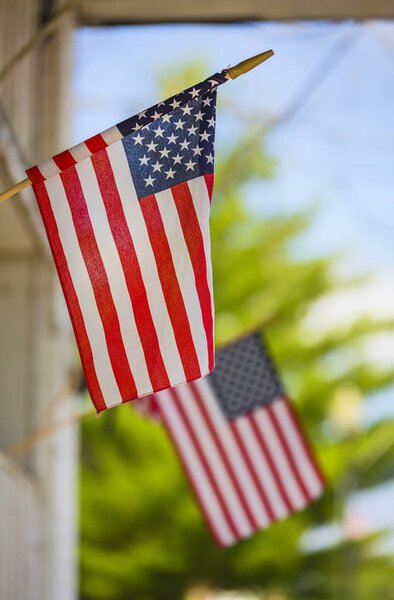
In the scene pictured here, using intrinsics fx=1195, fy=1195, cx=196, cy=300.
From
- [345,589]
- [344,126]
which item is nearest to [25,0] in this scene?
[345,589]

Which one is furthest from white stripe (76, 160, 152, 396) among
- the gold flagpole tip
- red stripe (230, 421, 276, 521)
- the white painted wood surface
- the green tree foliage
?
the green tree foliage

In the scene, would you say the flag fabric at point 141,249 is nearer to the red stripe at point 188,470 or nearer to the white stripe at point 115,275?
the white stripe at point 115,275

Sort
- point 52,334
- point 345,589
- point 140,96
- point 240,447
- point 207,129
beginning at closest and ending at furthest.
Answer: point 207,129 < point 240,447 < point 52,334 < point 345,589 < point 140,96

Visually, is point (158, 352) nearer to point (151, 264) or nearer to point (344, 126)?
point (151, 264)

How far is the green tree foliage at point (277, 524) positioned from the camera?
19906mm

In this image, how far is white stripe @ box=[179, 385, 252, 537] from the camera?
24.6ft

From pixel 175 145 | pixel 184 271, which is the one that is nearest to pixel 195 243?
pixel 184 271

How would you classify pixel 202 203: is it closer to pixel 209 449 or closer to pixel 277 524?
pixel 209 449

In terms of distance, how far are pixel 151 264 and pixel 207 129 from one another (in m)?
0.51

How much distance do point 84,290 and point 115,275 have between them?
0.13 m

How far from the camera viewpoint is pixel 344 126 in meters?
23.6

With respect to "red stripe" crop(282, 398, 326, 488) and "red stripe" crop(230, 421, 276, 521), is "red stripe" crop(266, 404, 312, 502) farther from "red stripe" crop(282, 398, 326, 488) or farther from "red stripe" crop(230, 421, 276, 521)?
"red stripe" crop(230, 421, 276, 521)

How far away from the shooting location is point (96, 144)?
410 centimetres

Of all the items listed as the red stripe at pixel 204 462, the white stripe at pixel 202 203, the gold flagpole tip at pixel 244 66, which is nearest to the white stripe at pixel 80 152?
the white stripe at pixel 202 203
